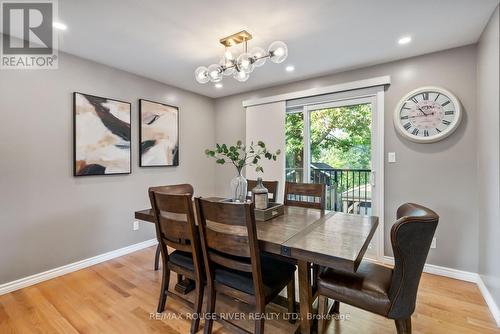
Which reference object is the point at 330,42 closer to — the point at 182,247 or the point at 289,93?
the point at 289,93

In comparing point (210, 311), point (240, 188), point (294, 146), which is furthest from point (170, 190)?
point (294, 146)

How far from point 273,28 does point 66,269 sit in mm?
3304

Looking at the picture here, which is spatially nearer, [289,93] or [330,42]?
[330,42]

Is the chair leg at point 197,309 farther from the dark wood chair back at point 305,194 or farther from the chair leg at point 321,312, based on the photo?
the dark wood chair back at point 305,194

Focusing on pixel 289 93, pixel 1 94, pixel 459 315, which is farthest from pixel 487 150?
pixel 1 94

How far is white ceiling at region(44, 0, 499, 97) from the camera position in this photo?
6.06ft

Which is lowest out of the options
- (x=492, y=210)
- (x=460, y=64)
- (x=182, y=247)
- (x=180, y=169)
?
(x=182, y=247)

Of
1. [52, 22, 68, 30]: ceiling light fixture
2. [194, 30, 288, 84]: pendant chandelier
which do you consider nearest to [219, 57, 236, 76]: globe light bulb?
[194, 30, 288, 84]: pendant chandelier

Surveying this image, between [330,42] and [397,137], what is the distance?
1359 millimetres

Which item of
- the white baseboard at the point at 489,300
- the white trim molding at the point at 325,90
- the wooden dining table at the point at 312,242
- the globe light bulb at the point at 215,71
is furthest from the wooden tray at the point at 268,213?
the white trim molding at the point at 325,90

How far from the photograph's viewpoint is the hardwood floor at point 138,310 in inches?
70.3

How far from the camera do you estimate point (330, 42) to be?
7.88 feet

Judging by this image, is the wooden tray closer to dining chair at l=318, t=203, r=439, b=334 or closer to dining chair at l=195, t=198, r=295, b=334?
dining chair at l=195, t=198, r=295, b=334

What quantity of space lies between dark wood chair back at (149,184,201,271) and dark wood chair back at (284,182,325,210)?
1.23m
